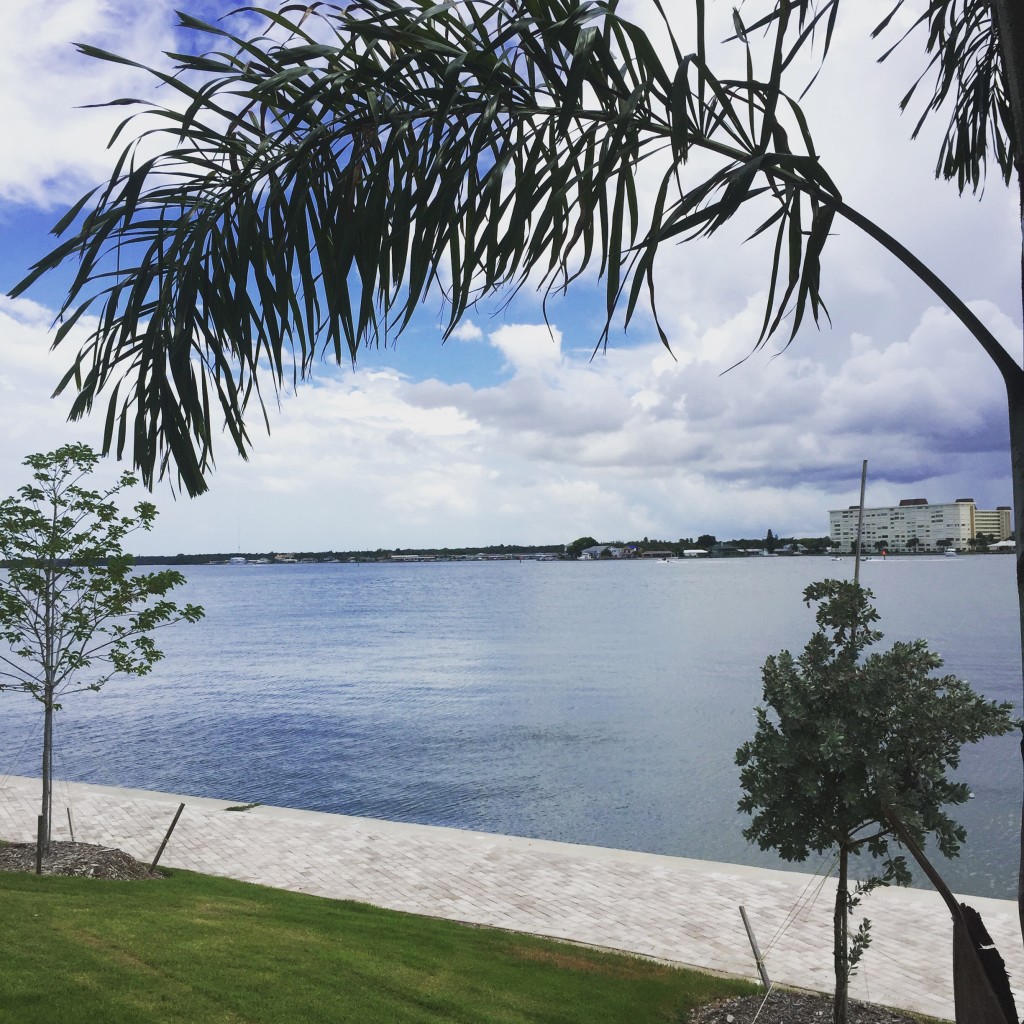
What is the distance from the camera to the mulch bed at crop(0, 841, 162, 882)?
12.5m

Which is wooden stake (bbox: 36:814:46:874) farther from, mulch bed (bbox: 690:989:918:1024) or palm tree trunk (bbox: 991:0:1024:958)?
palm tree trunk (bbox: 991:0:1024:958)

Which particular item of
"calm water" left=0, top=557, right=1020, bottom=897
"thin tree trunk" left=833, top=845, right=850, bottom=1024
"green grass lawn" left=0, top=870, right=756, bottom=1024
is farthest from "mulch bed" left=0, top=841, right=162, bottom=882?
"calm water" left=0, top=557, right=1020, bottom=897

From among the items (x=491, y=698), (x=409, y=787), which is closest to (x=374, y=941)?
(x=409, y=787)

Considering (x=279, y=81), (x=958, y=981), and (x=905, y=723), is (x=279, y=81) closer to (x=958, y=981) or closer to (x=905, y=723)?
(x=958, y=981)

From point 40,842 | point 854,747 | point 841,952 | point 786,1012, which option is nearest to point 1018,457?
point 854,747

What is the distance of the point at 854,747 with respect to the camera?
7.22 m

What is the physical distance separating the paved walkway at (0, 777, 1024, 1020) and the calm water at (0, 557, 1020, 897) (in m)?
7.14

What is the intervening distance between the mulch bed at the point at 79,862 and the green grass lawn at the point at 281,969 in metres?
1.12

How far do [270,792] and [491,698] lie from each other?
21.4 metres

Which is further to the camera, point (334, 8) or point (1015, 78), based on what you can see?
point (334, 8)

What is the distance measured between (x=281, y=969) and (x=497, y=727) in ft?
109

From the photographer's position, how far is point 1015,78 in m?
2.44

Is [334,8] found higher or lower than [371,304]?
higher

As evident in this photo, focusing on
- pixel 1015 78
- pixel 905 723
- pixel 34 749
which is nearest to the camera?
pixel 1015 78
